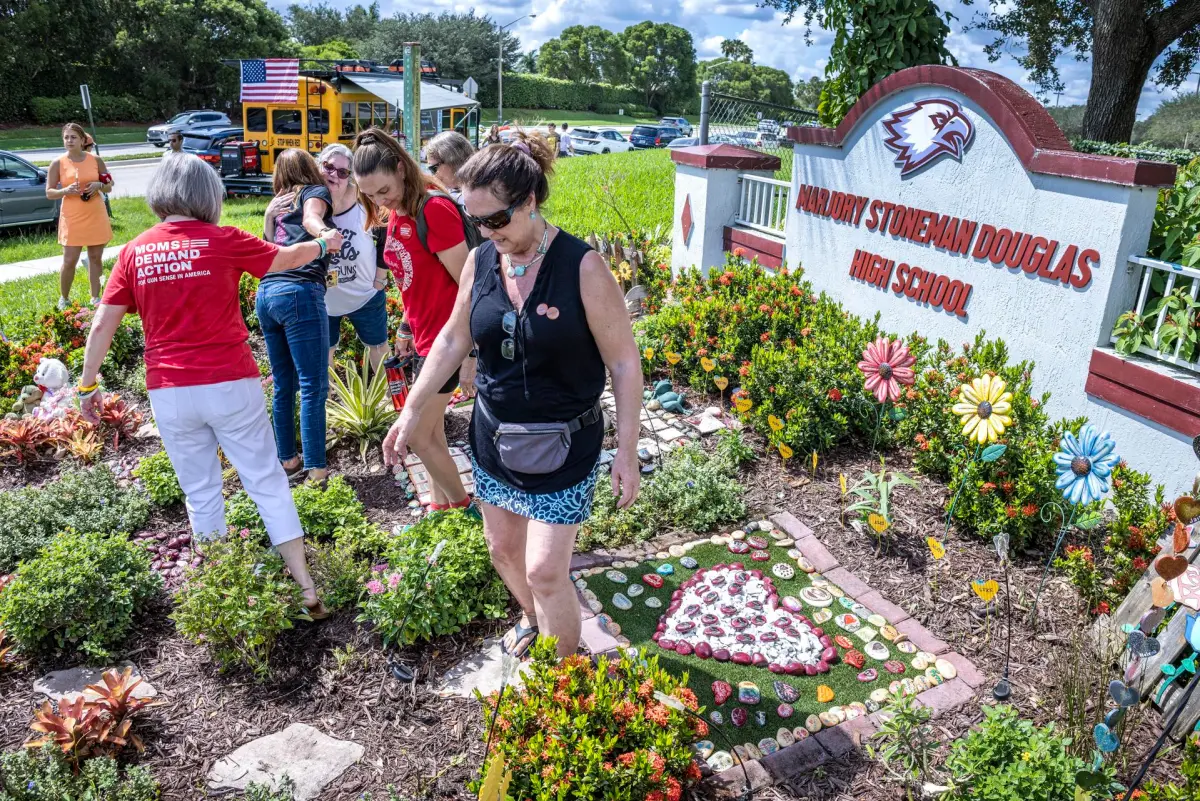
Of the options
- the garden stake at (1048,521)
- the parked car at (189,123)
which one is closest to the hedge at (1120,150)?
the garden stake at (1048,521)

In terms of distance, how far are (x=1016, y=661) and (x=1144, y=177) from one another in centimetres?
245

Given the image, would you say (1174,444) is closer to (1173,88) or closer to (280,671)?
(280,671)

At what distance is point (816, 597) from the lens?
3.47m

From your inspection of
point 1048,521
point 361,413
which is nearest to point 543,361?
point 1048,521

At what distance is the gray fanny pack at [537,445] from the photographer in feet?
8.04

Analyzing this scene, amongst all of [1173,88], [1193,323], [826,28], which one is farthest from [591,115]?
[1193,323]

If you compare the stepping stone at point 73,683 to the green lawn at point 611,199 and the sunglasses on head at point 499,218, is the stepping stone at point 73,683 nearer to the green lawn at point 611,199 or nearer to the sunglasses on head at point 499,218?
the sunglasses on head at point 499,218

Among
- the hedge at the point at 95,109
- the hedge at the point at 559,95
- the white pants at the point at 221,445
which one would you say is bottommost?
the white pants at the point at 221,445

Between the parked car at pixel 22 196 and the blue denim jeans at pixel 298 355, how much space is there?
1089 centimetres

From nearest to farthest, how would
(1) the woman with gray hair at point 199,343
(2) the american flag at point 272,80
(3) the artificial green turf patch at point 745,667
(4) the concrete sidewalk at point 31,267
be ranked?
(3) the artificial green turf patch at point 745,667, (1) the woman with gray hair at point 199,343, (4) the concrete sidewalk at point 31,267, (2) the american flag at point 272,80

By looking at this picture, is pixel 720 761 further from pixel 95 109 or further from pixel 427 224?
pixel 95 109

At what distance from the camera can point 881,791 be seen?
8.38 ft

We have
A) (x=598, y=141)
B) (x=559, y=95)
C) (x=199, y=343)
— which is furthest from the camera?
(x=559, y=95)

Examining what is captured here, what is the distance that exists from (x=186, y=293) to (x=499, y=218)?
54.7 inches
